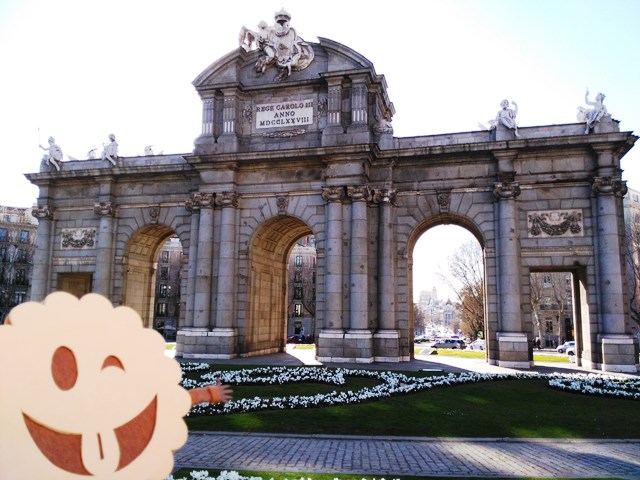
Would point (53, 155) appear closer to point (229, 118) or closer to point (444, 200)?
point (229, 118)

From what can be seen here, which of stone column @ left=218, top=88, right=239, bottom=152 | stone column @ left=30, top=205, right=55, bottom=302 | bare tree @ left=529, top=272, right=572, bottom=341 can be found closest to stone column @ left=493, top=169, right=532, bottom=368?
stone column @ left=218, top=88, right=239, bottom=152

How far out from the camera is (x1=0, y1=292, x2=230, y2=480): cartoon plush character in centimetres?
528

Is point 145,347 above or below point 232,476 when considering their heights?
above

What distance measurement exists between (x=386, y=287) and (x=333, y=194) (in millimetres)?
5413

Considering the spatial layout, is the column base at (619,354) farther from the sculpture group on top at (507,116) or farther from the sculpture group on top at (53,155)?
the sculpture group on top at (53,155)

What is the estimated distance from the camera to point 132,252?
33688 mm

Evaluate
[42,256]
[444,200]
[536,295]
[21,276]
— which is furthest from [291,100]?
[21,276]

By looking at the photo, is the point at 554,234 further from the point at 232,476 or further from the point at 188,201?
the point at 232,476

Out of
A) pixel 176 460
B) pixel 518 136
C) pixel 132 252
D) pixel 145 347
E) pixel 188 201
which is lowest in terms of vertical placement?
pixel 176 460

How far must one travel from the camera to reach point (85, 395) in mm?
5453

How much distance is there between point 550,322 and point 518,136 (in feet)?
176

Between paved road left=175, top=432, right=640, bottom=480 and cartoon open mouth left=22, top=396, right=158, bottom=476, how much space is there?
4.36m

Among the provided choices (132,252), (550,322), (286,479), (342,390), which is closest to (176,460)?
(286,479)

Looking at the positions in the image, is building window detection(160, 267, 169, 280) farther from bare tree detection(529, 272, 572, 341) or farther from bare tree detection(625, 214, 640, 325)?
bare tree detection(625, 214, 640, 325)
